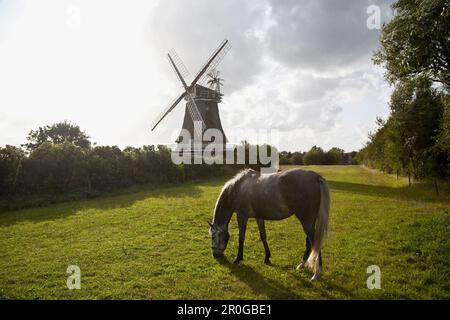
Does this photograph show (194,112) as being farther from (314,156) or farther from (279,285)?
(314,156)

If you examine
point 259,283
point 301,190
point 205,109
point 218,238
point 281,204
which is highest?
point 205,109

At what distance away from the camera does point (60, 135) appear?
187 ft

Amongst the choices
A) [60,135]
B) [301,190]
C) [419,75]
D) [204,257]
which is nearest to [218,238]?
[204,257]

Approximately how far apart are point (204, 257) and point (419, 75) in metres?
16.1

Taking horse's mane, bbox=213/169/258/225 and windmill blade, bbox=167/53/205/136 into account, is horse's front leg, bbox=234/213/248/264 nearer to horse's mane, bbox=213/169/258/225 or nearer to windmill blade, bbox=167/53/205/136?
horse's mane, bbox=213/169/258/225

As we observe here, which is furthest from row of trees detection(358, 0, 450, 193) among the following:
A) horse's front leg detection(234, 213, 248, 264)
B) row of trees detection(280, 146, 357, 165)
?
row of trees detection(280, 146, 357, 165)

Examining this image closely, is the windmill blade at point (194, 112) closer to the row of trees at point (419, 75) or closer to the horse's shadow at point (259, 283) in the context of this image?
the row of trees at point (419, 75)

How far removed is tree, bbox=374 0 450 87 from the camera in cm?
1407

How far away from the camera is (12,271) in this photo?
28.0 ft

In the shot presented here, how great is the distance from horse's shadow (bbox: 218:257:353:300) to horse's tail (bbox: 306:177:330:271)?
437mm

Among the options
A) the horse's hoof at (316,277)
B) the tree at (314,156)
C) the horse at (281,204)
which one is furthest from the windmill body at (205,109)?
the tree at (314,156)
